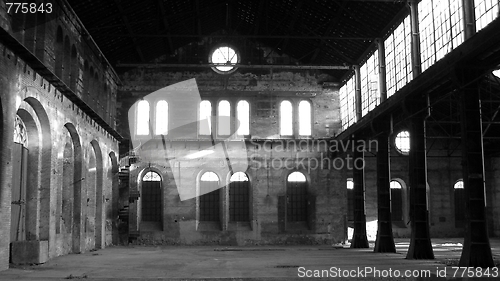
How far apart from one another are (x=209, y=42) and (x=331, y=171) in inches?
422

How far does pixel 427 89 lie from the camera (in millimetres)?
19188

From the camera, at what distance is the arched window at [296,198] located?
33.3 meters

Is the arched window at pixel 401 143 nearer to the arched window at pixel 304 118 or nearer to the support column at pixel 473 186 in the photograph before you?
the arched window at pixel 304 118

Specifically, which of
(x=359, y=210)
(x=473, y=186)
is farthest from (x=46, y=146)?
(x=359, y=210)

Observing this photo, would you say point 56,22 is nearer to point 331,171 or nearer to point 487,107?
point 331,171

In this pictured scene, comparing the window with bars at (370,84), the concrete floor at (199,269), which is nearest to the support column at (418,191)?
the concrete floor at (199,269)

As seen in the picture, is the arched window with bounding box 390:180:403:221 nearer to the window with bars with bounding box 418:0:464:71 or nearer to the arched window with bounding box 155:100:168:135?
the arched window with bounding box 155:100:168:135

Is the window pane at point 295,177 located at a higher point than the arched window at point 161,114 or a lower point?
lower

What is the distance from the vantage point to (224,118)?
33.5 m

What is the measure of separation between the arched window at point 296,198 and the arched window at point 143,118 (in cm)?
904

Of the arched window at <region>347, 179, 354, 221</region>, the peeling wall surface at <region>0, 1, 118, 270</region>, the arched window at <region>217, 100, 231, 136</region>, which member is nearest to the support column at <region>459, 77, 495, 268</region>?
the peeling wall surface at <region>0, 1, 118, 270</region>

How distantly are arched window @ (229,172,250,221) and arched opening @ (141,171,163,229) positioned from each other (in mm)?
4174

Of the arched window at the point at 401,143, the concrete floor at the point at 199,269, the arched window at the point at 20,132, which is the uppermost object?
the arched window at the point at 401,143

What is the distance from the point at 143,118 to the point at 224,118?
4.80 m
